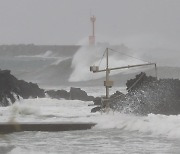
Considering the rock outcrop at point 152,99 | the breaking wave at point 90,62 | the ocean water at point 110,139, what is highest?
the breaking wave at point 90,62

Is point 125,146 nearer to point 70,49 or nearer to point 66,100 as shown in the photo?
point 66,100

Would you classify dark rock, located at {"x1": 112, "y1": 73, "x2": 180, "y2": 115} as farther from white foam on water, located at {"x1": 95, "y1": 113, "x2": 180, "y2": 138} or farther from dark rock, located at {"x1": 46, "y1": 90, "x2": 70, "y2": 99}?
dark rock, located at {"x1": 46, "y1": 90, "x2": 70, "y2": 99}

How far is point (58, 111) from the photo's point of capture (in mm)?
19203

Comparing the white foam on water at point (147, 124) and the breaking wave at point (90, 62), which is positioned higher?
the breaking wave at point (90, 62)

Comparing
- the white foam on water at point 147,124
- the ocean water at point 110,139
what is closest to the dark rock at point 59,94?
the ocean water at point 110,139

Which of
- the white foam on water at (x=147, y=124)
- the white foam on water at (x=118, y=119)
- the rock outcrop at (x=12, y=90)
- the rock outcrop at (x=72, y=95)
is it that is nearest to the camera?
the white foam on water at (x=147, y=124)

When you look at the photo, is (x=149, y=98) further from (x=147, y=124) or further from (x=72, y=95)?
(x=72, y=95)

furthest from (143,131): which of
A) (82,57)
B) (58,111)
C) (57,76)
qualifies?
(82,57)

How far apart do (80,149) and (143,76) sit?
990 centimetres

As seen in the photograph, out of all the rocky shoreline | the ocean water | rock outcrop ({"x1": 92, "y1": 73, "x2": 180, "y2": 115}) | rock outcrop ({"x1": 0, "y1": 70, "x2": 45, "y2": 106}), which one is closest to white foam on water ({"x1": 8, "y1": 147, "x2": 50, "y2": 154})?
the ocean water

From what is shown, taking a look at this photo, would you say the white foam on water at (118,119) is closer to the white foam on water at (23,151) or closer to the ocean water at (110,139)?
the ocean water at (110,139)

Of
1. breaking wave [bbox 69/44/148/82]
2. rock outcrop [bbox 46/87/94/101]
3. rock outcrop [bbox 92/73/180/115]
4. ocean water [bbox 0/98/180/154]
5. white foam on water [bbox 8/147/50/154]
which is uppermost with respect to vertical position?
breaking wave [bbox 69/44/148/82]

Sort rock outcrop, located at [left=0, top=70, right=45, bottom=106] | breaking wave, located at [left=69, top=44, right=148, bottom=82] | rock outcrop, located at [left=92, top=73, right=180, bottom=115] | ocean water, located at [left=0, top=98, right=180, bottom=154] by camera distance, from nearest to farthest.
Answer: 1. ocean water, located at [left=0, top=98, right=180, bottom=154]
2. rock outcrop, located at [left=92, top=73, right=180, bottom=115]
3. rock outcrop, located at [left=0, top=70, right=45, bottom=106]
4. breaking wave, located at [left=69, top=44, right=148, bottom=82]

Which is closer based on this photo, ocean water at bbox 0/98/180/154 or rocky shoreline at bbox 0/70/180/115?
ocean water at bbox 0/98/180/154
